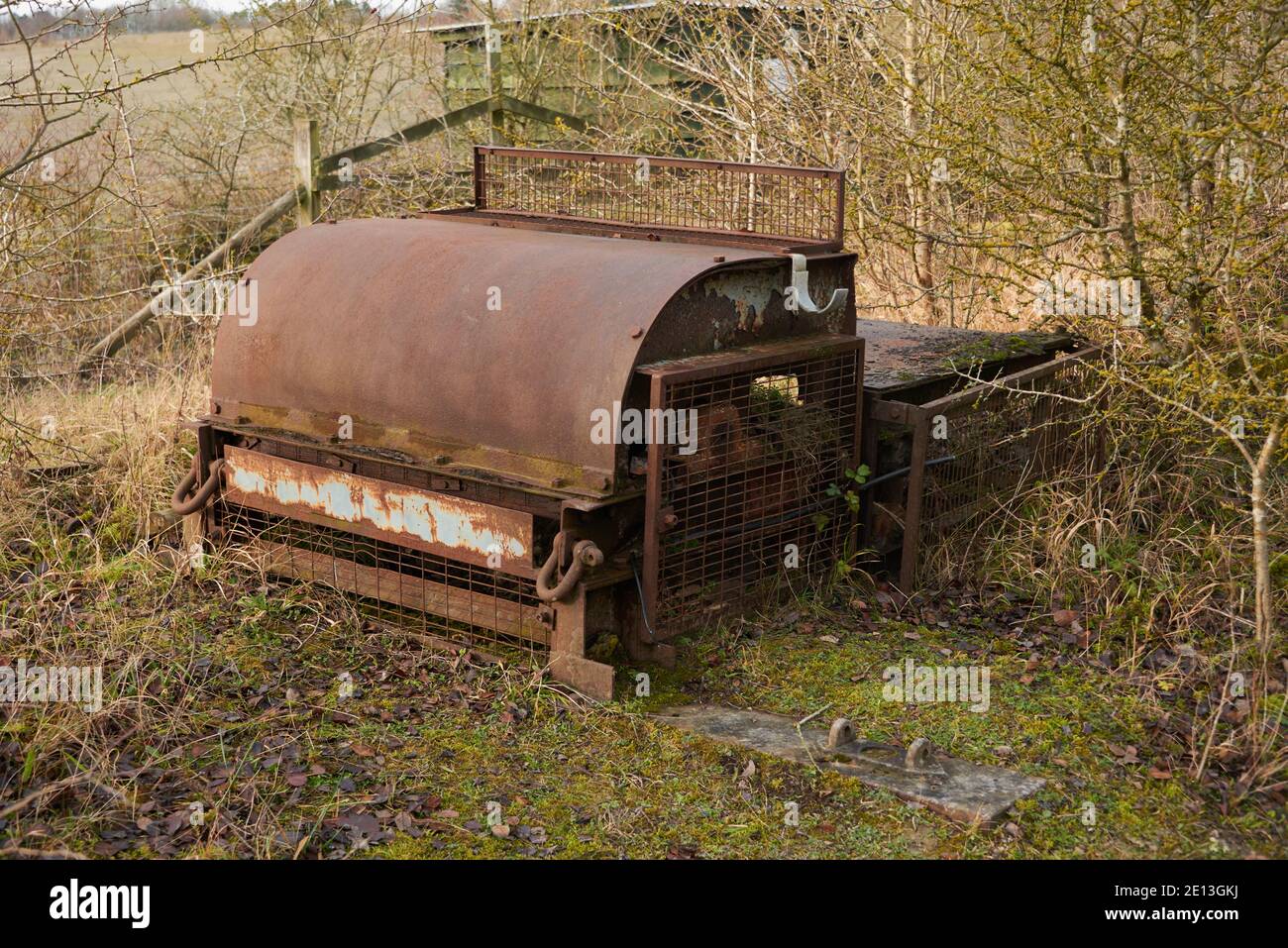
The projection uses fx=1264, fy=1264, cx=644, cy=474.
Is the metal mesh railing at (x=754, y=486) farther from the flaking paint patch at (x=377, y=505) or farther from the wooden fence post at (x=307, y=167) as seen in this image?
the wooden fence post at (x=307, y=167)

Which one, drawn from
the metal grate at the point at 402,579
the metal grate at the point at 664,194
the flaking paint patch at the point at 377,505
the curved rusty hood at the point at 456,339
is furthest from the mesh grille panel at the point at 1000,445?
the flaking paint patch at the point at 377,505

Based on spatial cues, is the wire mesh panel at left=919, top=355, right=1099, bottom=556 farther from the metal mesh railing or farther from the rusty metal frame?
the metal mesh railing

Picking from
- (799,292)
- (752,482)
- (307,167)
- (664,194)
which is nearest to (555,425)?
(752,482)

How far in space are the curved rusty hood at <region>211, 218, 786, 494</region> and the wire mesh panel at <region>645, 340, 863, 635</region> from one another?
40 cm

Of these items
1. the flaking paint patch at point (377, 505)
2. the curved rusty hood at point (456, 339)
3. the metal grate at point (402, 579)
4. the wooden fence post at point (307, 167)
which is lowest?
the metal grate at point (402, 579)

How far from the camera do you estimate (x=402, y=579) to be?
19.1 ft

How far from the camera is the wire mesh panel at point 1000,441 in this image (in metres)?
6.33

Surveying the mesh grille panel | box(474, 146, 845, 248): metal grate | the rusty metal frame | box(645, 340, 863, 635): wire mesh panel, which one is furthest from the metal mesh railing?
box(474, 146, 845, 248): metal grate

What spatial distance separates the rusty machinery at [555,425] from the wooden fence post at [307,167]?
3.79 meters

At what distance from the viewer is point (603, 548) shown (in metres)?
5.28

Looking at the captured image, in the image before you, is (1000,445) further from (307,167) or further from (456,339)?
(307,167)

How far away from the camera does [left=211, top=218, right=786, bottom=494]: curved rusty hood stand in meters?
5.14

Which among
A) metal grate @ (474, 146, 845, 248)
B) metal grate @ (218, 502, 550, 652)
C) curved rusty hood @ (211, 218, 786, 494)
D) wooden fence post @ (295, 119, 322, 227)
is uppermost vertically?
wooden fence post @ (295, 119, 322, 227)

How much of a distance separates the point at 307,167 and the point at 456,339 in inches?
207
